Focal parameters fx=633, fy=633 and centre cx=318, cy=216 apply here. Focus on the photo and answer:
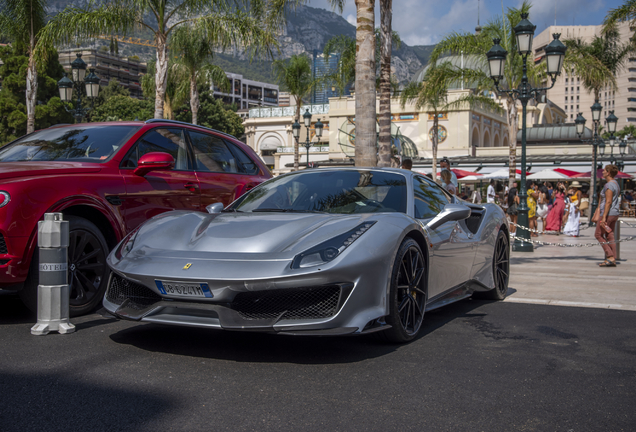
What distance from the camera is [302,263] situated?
364 cm

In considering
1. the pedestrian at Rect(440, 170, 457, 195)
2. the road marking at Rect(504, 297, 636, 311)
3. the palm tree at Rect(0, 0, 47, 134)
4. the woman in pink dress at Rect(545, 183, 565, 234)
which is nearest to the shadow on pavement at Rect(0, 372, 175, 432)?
the road marking at Rect(504, 297, 636, 311)

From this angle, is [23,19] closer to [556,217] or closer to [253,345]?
[556,217]

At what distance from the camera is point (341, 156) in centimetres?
5975

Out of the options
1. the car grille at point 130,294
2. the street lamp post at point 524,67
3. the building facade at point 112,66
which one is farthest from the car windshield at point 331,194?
the building facade at point 112,66

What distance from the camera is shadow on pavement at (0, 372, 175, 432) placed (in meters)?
2.71

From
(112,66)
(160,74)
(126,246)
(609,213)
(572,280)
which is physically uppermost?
(112,66)

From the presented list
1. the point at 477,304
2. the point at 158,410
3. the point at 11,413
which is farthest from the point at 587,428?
the point at 477,304

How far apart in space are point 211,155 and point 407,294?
127 inches

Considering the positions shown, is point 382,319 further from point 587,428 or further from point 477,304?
point 477,304

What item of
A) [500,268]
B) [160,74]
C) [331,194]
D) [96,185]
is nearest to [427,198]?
[331,194]

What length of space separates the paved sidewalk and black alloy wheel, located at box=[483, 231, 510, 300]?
0.20 meters

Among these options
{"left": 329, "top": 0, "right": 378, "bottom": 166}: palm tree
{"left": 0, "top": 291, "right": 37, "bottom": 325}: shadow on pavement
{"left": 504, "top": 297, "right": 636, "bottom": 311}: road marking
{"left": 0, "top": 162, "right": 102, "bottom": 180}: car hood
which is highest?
{"left": 329, "top": 0, "right": 378, "bottom": 166}: palm tree

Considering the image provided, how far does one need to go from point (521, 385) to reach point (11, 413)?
2.54 metres

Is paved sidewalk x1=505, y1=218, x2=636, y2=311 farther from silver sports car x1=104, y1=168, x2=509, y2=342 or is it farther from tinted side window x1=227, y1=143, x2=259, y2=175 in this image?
tinted side window x1=227, y1=143, x2=259, y2=175
